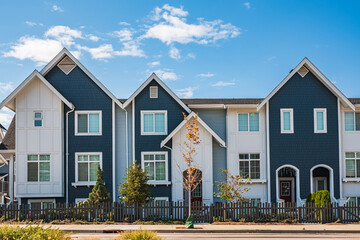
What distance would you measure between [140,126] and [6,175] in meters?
17.0

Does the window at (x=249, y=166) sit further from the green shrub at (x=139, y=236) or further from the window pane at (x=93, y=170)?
the green shrub at (x=139, y=236)

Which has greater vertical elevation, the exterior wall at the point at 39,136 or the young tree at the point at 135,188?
the exterior wall at the point at 39,136

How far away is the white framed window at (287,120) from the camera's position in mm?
27906

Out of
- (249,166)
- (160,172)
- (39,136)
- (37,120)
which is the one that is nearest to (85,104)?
(37,120)

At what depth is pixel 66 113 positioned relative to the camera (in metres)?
27.5

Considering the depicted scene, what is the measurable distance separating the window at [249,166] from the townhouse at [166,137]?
0.22ft

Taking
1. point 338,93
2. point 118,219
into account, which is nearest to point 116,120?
point 118,219

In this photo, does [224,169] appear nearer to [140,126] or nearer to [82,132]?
[140,126]

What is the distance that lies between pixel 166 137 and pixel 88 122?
531cm

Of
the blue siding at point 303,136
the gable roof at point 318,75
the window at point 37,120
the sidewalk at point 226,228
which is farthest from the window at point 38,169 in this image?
the blue siding at point 303,136

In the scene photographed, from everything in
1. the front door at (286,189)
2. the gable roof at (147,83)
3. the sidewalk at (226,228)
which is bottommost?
the sidewalk at (226,228)

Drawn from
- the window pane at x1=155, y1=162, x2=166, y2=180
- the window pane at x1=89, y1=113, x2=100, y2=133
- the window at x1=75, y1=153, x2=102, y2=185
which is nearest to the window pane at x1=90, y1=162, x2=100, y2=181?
the window at x1=75, y1=153, x2=102, y2=185

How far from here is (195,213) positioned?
76.5 ft

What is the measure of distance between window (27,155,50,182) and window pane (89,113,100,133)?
3.58 m
